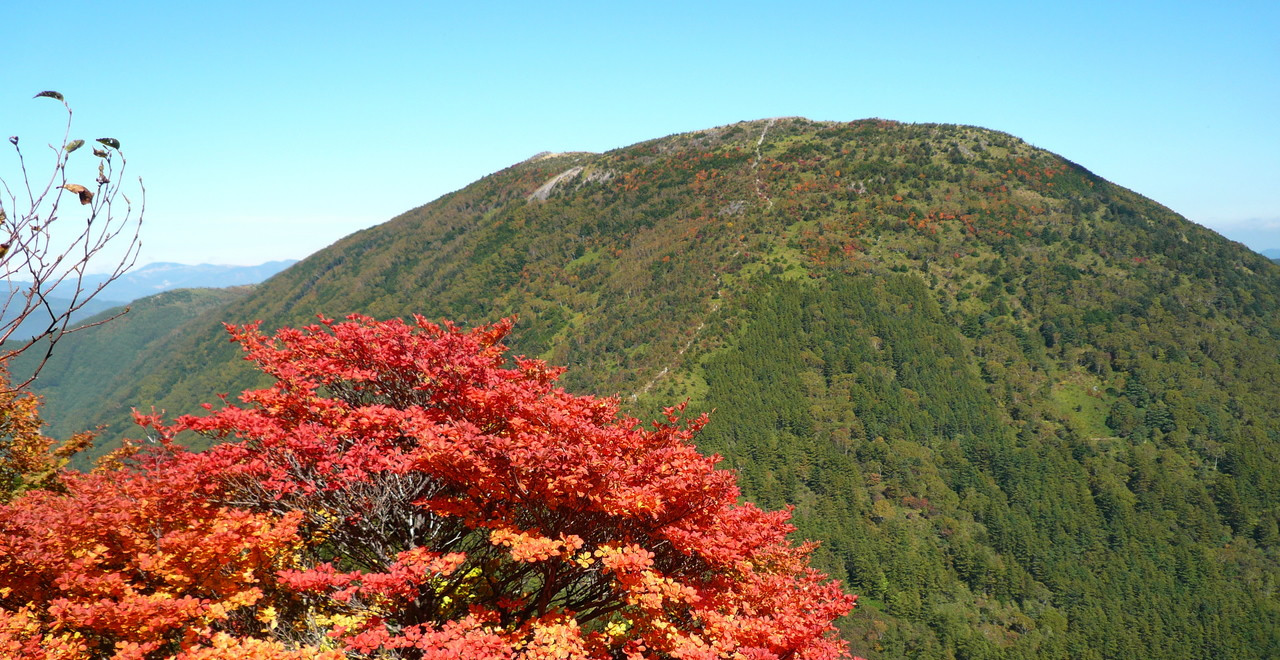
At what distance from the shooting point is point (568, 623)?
1026 cm

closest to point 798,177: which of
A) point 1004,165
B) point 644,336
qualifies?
point 1004,165

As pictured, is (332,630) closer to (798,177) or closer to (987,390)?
(987,390)

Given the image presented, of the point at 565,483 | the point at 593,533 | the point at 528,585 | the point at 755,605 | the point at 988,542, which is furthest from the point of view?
the point at 988,542

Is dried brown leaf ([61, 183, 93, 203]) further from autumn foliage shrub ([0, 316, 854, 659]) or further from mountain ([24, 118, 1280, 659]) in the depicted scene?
mountain ([24, 118, 1280, 659])

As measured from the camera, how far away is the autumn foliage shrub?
994cm

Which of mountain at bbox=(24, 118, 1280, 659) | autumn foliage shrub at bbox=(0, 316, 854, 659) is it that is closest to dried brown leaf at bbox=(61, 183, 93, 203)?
autumn foliage shrub at bbox=(0, 316, 854, 659)

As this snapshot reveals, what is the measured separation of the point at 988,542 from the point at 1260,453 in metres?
56.0

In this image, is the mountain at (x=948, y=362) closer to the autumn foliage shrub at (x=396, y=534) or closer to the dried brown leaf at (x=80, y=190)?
the autumn foliage shrub at (x=396, y=534)

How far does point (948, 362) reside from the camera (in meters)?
134

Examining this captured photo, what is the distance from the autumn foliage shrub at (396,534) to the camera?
9938 mm

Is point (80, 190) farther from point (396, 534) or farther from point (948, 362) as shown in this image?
point (948, 362)

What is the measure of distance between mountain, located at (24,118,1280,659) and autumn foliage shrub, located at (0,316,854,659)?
276 feet

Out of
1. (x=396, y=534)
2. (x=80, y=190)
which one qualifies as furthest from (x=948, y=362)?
(x=80, y=190)

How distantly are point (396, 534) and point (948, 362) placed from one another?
465 ft
